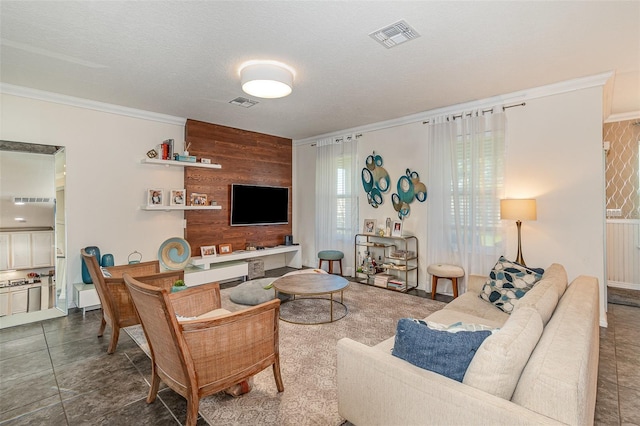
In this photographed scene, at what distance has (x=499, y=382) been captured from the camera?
1201 millimetres

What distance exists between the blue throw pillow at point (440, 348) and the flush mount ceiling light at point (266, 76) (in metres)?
2.48

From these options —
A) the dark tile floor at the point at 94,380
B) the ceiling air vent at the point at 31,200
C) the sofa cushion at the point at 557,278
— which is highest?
the ceiling air vent at the point at 31,200

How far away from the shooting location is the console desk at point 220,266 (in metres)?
4.46

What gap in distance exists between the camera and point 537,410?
1097 millimetres

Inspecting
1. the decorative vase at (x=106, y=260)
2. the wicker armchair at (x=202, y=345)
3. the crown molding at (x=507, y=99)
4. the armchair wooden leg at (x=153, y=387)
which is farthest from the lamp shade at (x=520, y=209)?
the decorative vase at (x=106, y=260)

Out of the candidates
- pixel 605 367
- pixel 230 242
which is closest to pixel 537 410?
pixel 605 367

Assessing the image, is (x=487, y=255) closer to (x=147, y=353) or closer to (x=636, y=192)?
(x=636, y=192)

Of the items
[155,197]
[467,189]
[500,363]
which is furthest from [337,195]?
[500,363]

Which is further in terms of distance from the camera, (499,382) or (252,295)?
(252,295)

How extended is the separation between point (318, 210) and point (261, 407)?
13.7ft

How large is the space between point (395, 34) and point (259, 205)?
3.90 m

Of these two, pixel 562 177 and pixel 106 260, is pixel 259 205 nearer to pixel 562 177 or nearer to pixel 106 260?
pixel 106 260

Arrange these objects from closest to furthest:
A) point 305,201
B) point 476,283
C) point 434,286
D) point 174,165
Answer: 1. point 476,283
2. point 434,286
3. point 174,165
4. point 305,201

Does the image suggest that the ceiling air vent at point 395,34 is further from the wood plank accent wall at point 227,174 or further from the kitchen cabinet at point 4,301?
the kitchen cabinet at point 4,301
